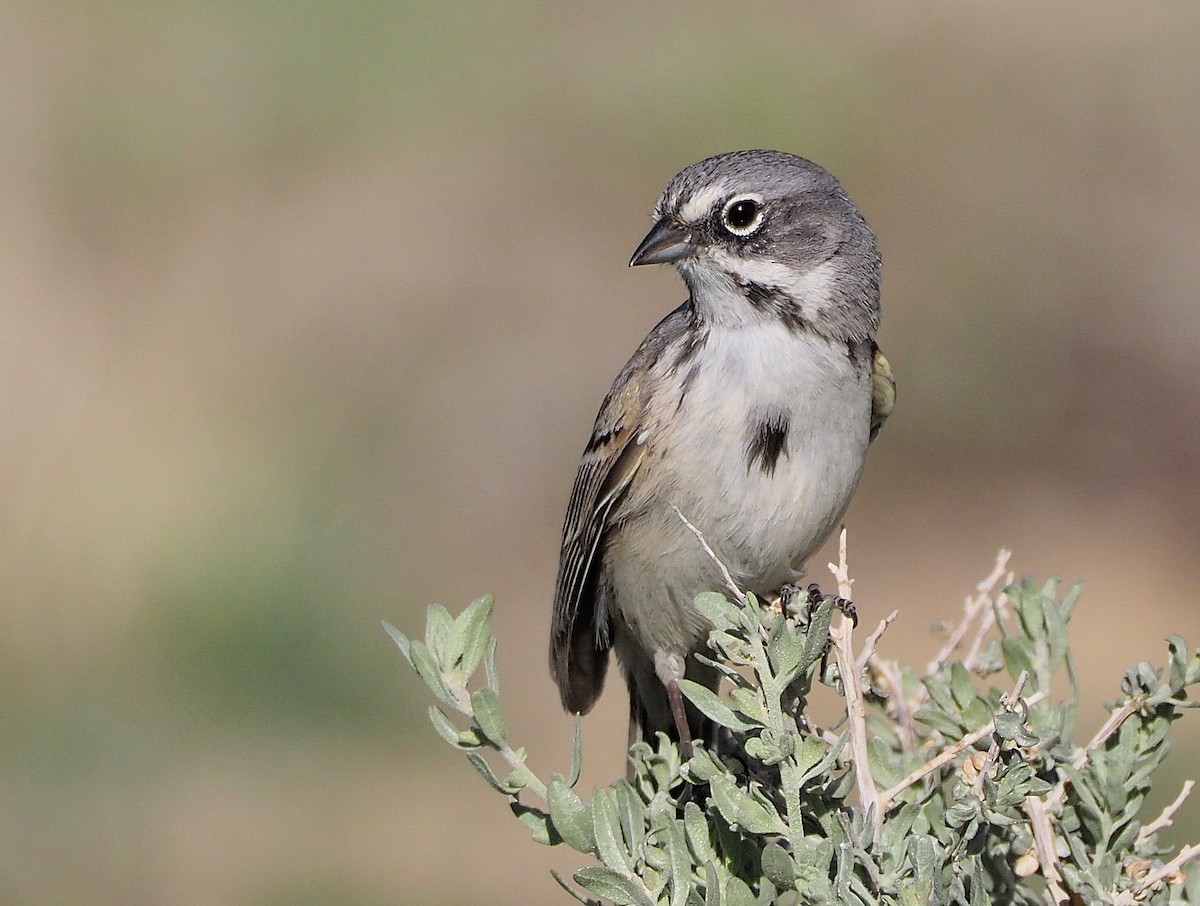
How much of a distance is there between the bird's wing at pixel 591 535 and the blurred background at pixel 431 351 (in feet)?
8.82

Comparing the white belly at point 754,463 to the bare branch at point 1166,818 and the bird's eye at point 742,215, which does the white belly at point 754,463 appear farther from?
the bare branch at point 1166,818

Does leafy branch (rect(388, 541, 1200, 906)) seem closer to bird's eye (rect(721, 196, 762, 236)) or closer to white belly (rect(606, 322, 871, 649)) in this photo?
white belly (rect(606, 322, 871, 649))

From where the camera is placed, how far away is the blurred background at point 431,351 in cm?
742

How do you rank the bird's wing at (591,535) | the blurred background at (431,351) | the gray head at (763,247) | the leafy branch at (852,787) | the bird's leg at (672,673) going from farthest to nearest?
the blurred background at (431,351) → the bird's leg at (672,673) → the bird's wing at (591,535) → the gray head at (763,247) → the leafy branch at (852,787)

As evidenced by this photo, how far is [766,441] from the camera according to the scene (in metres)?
3.72

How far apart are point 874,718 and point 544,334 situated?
6.24m

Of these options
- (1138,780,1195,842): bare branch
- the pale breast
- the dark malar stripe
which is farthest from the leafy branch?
the dark malar stripe

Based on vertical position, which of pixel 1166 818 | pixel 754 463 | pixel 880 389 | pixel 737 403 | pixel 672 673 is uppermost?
pixel 880 389

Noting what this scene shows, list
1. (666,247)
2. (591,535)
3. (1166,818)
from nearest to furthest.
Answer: (1166,818) → (666,247) → (591,535)

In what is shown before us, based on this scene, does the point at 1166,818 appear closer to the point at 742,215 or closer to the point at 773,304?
the point at 773,304

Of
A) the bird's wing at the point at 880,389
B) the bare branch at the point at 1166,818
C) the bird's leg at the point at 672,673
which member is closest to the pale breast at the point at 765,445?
the bird's wing at the point at 880,389

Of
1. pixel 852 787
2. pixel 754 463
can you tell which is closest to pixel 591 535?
pixel 754 463

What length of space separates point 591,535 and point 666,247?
83 cm

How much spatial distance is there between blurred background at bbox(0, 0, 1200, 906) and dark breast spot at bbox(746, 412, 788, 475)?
12.2ft
